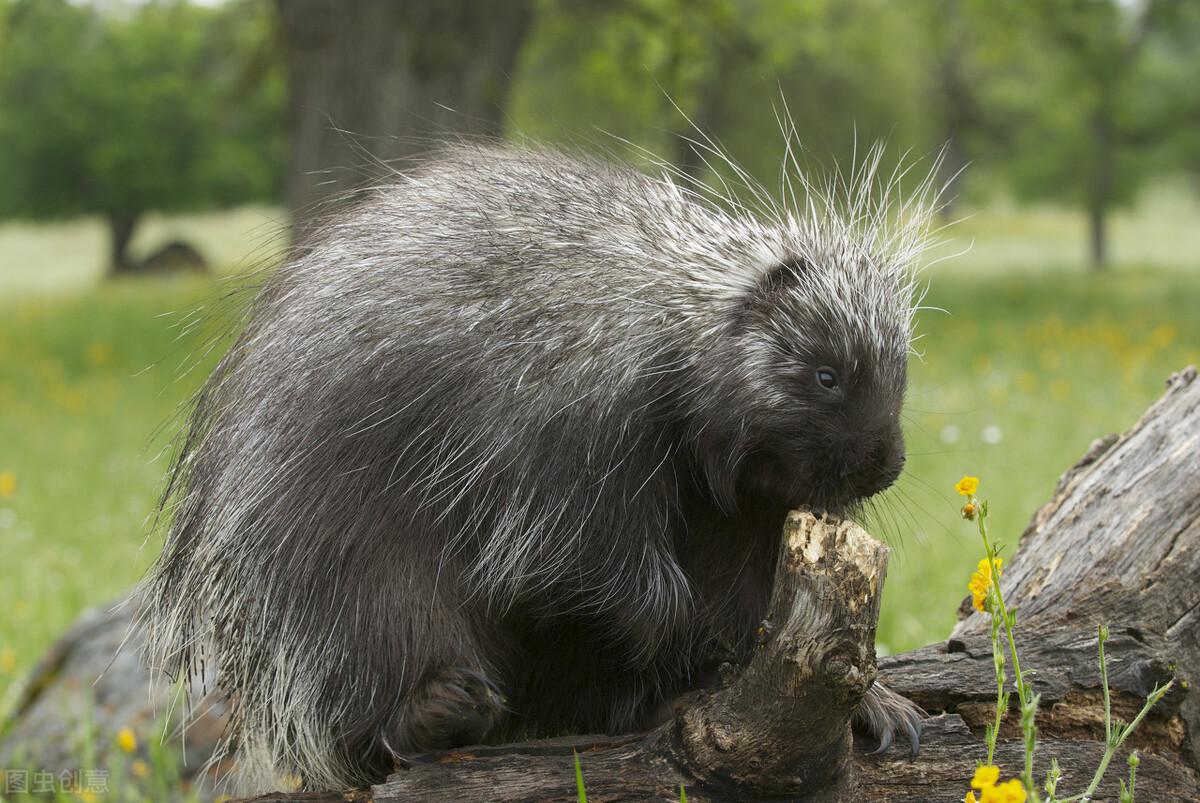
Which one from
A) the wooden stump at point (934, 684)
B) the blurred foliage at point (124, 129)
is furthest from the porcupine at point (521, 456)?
the blurred foliage at point (124, 129)

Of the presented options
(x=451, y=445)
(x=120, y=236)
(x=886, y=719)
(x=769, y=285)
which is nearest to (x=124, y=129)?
(x=120, y=236)

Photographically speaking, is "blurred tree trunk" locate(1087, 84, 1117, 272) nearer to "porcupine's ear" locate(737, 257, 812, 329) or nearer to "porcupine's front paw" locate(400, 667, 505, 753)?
"porcupine's ear" locate(737, 257, 812, 329)

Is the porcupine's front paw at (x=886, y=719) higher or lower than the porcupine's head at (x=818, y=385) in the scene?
lower

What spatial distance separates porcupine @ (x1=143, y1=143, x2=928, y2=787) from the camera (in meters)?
2.21

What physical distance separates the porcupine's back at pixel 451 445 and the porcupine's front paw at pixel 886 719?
37cm

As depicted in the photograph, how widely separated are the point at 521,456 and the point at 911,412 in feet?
4.12

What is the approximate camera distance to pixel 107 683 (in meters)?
4.31

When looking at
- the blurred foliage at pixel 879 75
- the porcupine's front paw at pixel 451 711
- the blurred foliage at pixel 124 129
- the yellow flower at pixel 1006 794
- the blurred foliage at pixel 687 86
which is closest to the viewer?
the yellow flower at pixel 1006 794

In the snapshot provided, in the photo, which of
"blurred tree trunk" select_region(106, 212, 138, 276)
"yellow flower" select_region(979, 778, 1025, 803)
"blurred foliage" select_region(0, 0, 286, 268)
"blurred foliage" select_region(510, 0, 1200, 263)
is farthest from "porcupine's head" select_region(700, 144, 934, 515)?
"blurred tree trunk" select_region(106, 212, 138, 276)

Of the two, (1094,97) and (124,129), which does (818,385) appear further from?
(124,129)

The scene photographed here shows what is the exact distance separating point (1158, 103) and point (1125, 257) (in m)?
5.13

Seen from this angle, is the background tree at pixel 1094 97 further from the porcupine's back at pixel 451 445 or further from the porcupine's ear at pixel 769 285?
the porcupine's back at pixel 451 445

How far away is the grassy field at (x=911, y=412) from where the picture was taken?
511 cm

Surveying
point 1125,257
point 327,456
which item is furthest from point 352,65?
point 1125,257
